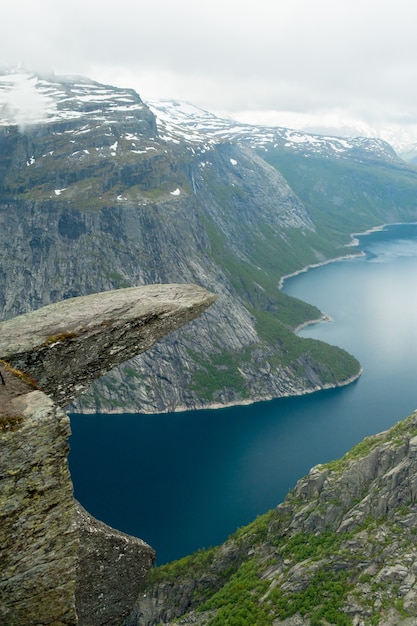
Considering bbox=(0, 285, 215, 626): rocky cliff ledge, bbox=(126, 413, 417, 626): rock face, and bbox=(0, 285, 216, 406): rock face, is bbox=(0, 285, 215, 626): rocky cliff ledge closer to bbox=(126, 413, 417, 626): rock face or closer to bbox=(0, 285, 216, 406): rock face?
bbox=(0, 285, 216, 406): rock face

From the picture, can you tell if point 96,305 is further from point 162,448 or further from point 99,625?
point 162,448

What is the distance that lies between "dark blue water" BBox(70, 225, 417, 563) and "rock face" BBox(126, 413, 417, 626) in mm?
26643

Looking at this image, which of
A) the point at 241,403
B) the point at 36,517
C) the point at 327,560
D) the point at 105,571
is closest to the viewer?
the point at 36,517

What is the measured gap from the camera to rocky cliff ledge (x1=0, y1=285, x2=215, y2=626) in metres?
6.95

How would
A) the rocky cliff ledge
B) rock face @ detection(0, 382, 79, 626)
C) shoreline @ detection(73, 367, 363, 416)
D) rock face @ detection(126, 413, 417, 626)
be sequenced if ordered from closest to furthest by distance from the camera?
rock face @ detection(0, 382, 79, 626)
the rocky cliff ledge
rock face @ detection(126, 413, 417, 626)
shoreline @ detection(73, 367, 363, 416)

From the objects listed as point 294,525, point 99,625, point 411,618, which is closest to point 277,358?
point 294,525

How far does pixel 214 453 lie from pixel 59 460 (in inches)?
5036

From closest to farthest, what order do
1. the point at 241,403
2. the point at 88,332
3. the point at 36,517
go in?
the point at 36,517 → the point at 88,332 → the point at 241,403

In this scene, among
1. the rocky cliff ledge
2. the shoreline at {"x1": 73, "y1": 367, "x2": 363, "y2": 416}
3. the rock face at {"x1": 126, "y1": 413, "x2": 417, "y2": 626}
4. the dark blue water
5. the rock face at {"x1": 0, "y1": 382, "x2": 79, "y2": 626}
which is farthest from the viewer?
the shoreline at {"x1": 73, "y1": 367, "x2": 363, "y2": 416}

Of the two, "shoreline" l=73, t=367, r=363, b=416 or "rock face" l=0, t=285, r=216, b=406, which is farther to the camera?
"shoreline" l=73, t=367, r=363, b=416

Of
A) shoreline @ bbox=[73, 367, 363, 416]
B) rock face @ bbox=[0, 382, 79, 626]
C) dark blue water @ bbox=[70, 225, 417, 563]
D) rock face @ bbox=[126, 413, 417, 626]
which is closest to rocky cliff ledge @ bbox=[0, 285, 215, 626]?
rock face @ bbox=[0, 382, 79, 626]

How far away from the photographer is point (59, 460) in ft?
23.4

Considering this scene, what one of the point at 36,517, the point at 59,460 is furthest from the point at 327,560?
the point at 59,460

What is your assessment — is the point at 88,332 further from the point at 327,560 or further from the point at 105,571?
the point at 327,560
